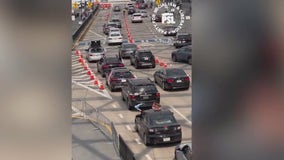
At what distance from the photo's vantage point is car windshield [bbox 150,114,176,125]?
1620 cm

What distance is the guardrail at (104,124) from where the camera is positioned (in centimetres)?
1373

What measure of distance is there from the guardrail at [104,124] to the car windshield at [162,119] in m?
1.29

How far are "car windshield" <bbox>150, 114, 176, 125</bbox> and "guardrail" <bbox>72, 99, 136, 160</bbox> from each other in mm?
1291

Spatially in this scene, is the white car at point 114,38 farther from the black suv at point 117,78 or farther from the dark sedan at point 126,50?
the black suv at point 117,78

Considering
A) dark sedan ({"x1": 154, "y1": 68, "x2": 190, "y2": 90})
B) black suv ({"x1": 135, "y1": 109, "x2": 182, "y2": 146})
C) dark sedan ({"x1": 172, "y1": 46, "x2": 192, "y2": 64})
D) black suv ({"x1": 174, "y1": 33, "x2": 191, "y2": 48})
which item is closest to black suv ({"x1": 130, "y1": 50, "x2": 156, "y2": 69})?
dark sedan ({"x1": 172, "y1": 46, "x2": 192, "y2": 64})

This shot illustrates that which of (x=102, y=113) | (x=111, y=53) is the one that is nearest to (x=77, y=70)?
(x=111, y=53)

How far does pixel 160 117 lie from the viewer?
16.4m

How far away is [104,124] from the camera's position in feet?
60.6

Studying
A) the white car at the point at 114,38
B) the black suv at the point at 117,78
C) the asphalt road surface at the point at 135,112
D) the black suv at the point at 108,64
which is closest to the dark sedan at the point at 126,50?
the asphalt road surface at the point at 135,112

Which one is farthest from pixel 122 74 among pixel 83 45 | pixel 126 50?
pixel 83 45
